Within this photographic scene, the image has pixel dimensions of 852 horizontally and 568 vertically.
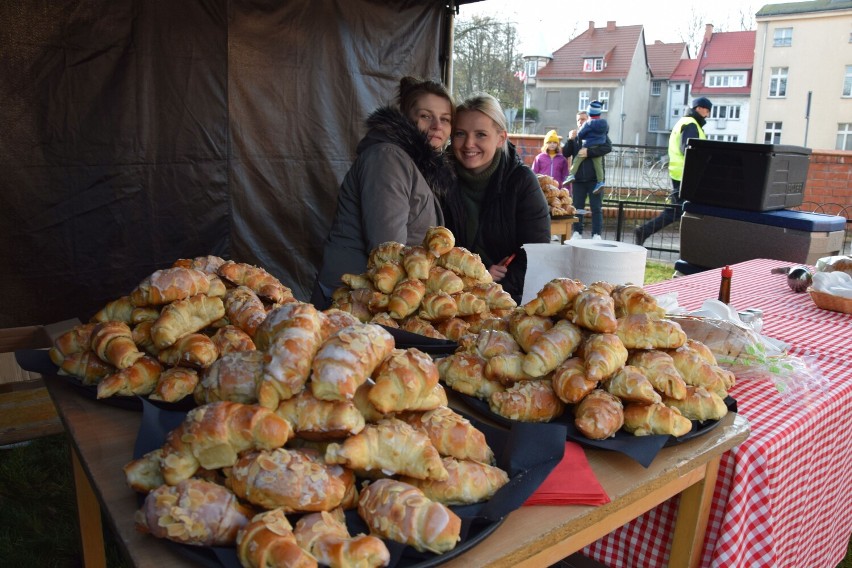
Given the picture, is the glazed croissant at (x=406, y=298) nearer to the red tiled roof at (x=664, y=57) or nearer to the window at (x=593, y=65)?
the window at (x=593, y=65)

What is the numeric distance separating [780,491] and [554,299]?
800mm

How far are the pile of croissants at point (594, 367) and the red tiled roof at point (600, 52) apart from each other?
39.8 m

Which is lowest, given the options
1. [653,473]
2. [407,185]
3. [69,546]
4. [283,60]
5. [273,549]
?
[69,546]

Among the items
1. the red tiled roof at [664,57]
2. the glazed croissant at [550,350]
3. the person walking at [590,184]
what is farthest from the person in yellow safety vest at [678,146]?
the red tiled roof at [664,57]

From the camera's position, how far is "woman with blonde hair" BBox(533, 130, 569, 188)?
33.5 feet

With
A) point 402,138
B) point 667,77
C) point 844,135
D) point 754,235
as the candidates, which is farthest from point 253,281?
point 667,77

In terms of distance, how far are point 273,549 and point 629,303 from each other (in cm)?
104

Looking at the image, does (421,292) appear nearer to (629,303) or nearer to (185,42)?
(629,303)

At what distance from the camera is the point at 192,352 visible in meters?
1.39

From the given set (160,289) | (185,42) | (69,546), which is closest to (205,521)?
(160,289)

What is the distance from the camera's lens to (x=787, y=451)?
1663 millimetres

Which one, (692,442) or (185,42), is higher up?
(185,42)

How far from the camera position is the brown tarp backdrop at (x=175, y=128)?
380cm

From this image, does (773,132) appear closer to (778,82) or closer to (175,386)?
(778,82)
